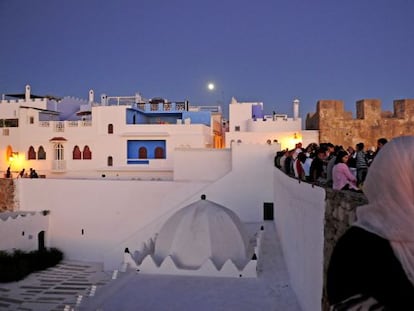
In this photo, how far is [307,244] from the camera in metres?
6.96

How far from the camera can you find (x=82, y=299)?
9523mm

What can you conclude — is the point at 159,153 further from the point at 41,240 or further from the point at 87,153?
the point at 41,240

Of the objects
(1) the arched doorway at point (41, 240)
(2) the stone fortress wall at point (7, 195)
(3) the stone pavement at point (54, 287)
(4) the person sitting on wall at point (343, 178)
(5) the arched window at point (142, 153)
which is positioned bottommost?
(3) the stone pavement at point (54, 287)

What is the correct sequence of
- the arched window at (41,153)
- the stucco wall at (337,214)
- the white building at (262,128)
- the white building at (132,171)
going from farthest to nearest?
the arched window at (41,153) < the white building at (262,128) < the white building at (132,171) < the stucco wall at (337,214)

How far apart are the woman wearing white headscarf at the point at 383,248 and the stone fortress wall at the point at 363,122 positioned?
1856cm

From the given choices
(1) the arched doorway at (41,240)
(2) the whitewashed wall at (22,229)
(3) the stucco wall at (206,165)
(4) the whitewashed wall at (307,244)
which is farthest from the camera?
(3) the stucco wall at (206,165)

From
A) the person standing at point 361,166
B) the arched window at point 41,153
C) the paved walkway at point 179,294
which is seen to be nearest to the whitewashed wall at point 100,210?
the paved walkway at point 179,294

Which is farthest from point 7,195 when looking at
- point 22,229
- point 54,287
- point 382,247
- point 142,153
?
point 382,247

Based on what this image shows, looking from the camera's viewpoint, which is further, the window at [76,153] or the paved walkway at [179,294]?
the window at [76,153]

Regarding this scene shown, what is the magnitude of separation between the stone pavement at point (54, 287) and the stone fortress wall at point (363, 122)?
11.4m

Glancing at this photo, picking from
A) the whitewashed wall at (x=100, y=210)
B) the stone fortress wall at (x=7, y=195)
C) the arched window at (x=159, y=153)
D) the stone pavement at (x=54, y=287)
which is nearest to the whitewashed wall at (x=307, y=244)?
the stone pavement at (x=54, y=287)

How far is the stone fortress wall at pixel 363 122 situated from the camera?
19.0 meters

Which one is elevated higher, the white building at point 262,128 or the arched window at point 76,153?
the white building at point 262,128

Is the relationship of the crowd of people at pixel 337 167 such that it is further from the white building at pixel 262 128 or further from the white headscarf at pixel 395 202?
the white building at pixel 262 128
